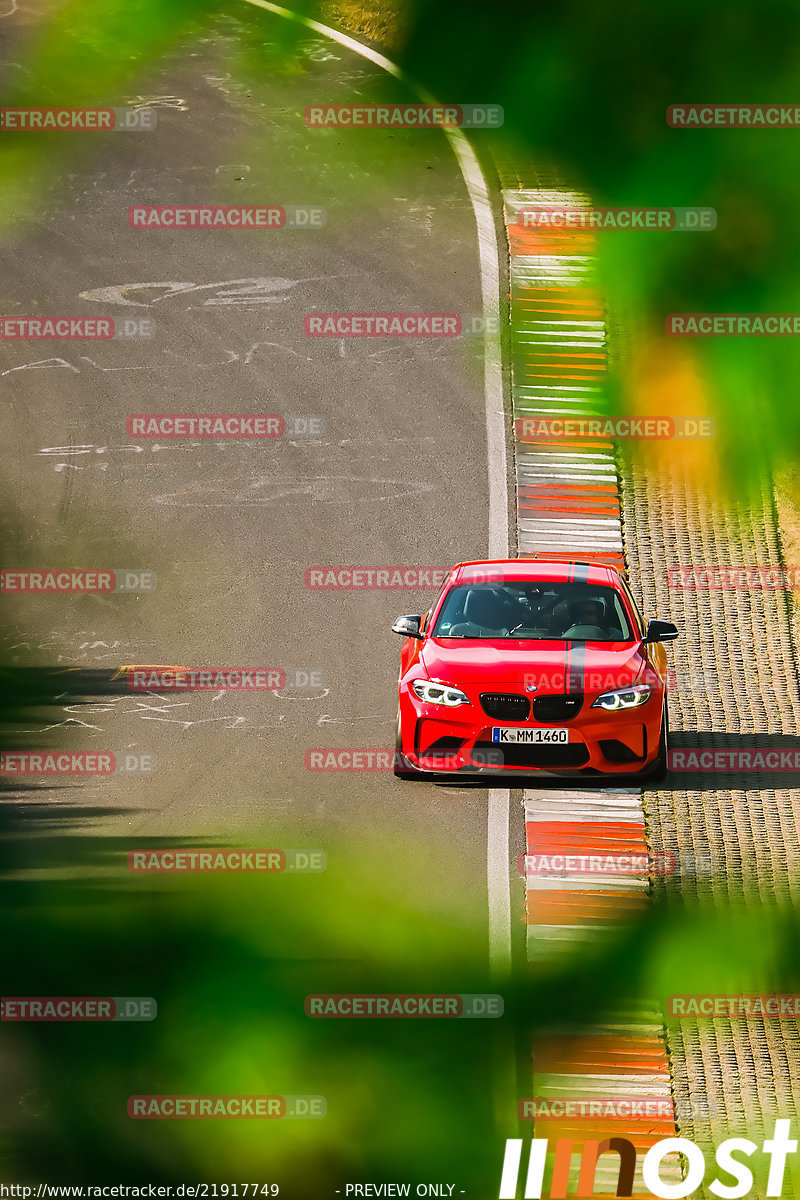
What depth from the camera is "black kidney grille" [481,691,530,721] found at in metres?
13.6

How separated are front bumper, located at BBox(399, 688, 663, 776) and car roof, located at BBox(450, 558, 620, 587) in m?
1.82

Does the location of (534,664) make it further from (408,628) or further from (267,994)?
(267,994)

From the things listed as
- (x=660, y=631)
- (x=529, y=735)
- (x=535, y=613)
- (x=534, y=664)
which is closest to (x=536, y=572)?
(x=535, y=613)

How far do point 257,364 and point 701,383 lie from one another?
6270 millimetres

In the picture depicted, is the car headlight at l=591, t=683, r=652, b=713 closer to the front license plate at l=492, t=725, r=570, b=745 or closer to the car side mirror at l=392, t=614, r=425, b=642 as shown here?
the front license plate at l=492, t=725, r=570, b=745

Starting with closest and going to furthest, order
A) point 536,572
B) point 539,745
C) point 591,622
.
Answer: point 539,745, point 591,622, point 536,572

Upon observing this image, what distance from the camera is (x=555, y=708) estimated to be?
13.6 meters

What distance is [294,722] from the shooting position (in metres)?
16.4

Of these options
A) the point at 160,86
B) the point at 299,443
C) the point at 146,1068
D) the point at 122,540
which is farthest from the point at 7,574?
the point at 160,86

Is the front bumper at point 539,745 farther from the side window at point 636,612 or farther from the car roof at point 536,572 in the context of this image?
the car roof at point 536,572

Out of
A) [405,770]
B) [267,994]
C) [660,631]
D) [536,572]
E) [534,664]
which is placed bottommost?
[267,994]

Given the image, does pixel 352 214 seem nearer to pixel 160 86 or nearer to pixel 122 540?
pixel 160 86

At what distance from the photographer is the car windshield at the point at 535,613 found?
48.0 feet

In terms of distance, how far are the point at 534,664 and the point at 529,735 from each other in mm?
619
